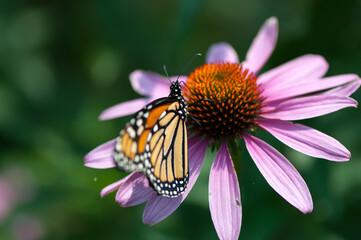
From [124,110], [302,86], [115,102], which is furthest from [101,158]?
[115,102]

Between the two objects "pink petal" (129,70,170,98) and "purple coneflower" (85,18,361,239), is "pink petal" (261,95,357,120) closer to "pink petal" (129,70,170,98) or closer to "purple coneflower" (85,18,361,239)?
"purple coneflower" (85,18,361,239)

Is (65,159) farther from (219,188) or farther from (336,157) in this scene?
(336,157)

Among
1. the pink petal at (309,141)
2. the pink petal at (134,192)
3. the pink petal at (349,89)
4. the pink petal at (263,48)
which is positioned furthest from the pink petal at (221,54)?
the pink petal at (134,192)

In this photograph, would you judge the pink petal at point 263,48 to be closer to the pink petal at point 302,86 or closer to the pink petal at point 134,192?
the pink petal at point 302,86

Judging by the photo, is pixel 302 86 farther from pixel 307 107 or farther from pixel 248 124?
pixel 248 124

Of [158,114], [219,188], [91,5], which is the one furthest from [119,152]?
[91,5]
